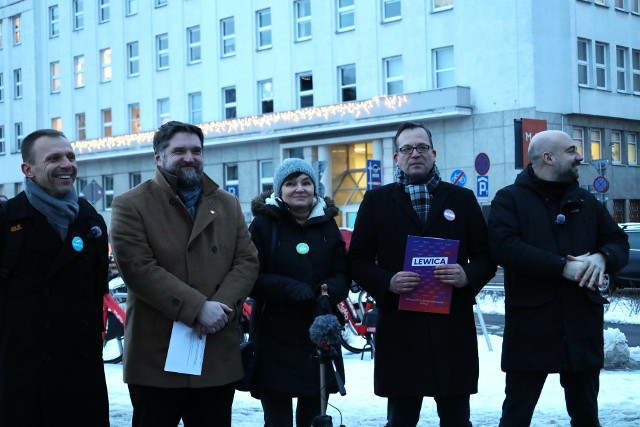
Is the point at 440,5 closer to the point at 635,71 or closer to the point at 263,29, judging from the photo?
the point at 635,71

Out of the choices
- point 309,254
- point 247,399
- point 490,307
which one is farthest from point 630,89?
point 309,254

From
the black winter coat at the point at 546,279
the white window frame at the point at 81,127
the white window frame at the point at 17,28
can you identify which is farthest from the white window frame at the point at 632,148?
the black winter coat at the point at 546,279

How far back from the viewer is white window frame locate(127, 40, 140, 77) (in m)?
50.0

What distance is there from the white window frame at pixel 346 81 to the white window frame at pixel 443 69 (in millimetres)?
3723

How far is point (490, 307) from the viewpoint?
814 inches

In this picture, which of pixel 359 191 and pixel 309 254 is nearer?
pixel 309 254

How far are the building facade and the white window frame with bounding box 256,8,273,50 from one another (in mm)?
83

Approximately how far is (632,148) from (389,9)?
11.3m

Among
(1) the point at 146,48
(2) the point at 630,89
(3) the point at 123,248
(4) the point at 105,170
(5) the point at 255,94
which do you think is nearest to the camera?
(3) the point at 123,248

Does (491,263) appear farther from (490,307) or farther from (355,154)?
(355,154)

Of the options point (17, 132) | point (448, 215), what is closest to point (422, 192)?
point (448, 215)

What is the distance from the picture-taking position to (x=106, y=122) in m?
52.3

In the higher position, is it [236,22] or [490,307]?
[236,22]

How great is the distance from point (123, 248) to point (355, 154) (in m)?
36.8
